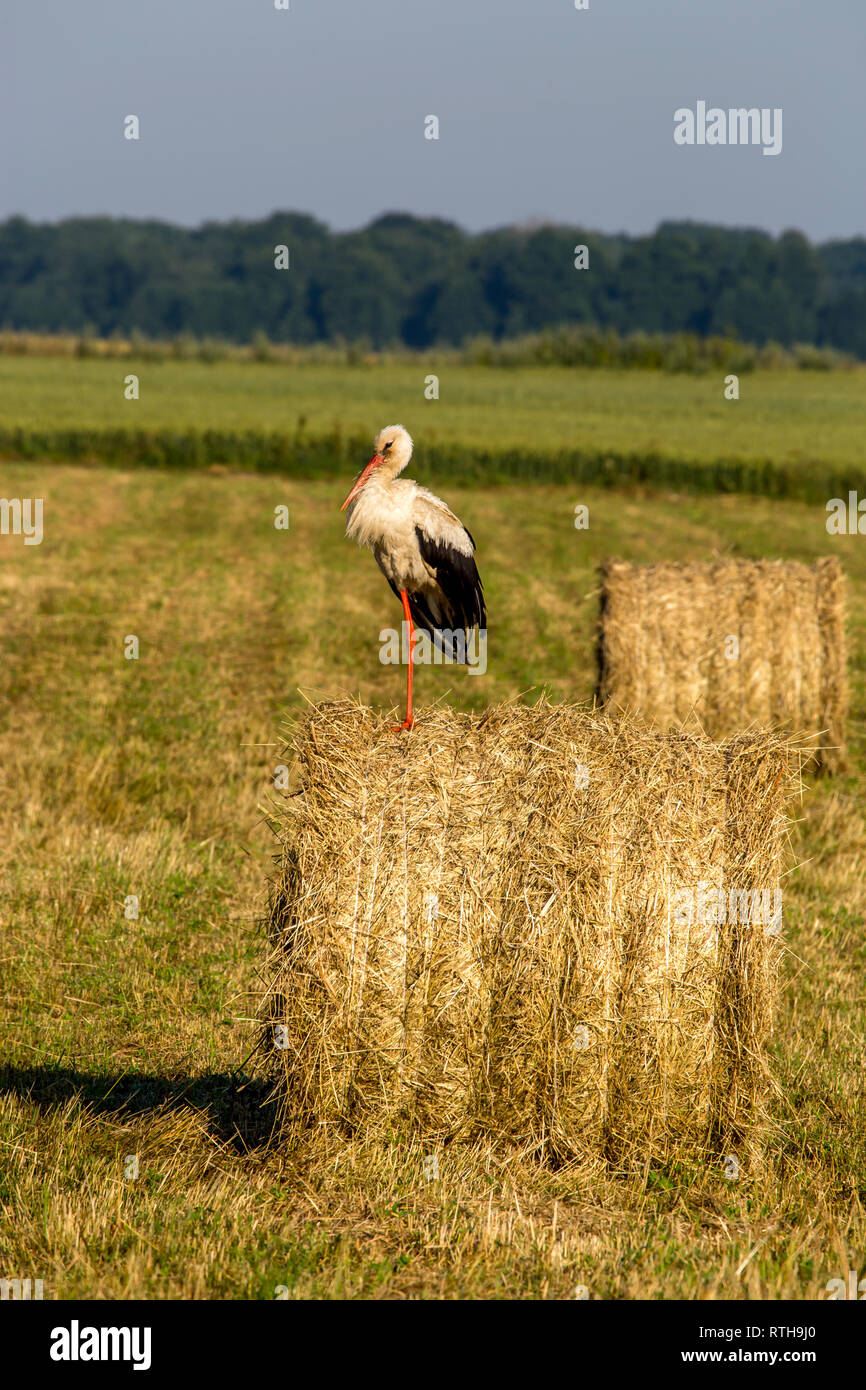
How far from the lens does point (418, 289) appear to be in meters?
178

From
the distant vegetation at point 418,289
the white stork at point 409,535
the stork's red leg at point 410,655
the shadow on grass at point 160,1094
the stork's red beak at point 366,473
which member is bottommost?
the shadow on grass at point 160,1094

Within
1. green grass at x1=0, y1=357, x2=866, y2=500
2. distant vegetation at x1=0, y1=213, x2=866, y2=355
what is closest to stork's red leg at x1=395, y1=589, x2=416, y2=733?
green grass at x1=0, y1=357, x2=866, y2=500

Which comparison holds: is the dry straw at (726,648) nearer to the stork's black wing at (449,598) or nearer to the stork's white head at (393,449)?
the stork's black wing at (449,598)

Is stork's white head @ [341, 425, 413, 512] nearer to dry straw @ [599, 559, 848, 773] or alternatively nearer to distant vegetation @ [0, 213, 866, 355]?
dry straw @ [599, 559, 848, 773]

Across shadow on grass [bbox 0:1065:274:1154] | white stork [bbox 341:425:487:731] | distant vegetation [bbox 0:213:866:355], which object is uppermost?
distant vegetation [bbox 0:213:866:355]

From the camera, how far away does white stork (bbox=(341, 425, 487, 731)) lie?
24.9ft

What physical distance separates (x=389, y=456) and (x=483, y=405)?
130ft

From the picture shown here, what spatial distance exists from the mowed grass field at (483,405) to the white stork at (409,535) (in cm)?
2710

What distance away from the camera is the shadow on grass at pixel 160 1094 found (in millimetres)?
6059

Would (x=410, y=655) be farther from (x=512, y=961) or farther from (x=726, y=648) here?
(x=726, y=648)

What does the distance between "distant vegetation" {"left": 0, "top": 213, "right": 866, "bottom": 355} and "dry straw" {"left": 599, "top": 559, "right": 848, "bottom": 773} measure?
146 metres

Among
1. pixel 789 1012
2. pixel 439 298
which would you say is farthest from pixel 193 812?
pixel 439 298

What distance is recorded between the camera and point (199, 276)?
173500 mm

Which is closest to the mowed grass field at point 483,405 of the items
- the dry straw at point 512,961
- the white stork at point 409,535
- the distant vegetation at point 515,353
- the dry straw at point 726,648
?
the distant vegetation at point 515,353
